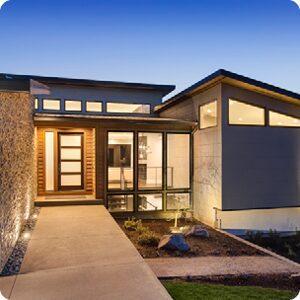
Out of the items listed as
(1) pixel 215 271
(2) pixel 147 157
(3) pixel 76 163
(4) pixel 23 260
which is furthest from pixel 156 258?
(3) pixel 76 163

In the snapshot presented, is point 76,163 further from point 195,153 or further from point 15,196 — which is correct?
point 15,196

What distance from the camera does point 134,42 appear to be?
16062 millimetres

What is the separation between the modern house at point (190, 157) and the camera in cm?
810

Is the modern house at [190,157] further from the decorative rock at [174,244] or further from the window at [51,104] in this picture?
the window at [51,104]

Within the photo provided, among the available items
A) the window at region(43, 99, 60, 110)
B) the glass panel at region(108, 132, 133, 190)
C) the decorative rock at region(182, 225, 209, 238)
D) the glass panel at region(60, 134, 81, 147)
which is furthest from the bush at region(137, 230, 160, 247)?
the window at region(43, 99, 60, 110)

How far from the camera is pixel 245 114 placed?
328 inches

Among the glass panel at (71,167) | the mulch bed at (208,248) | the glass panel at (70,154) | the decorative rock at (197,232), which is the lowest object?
the mulch bed at (208,248)

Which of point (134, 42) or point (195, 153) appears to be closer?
point (195, 153)

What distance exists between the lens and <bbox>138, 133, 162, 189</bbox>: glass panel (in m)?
9.38

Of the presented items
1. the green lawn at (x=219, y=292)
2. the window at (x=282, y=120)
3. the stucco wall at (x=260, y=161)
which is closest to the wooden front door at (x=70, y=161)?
the stucco wall at (x=260, y=161)

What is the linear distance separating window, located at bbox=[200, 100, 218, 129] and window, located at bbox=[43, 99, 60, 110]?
7311 mm

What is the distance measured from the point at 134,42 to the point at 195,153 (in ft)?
29.7

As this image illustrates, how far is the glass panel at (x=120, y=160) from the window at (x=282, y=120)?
417 cm

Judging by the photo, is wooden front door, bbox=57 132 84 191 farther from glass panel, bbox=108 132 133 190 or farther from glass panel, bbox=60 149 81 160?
glass panel, bbox=108 132 133 190
